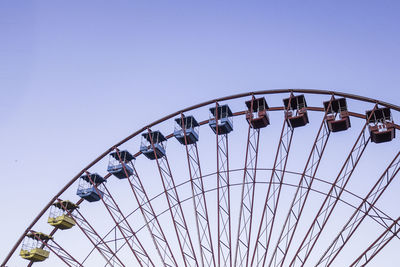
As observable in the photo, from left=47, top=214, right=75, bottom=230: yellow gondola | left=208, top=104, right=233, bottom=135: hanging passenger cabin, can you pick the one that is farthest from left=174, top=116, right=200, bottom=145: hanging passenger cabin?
left=47, top=214, right=75, bottom=230: yellow gondola

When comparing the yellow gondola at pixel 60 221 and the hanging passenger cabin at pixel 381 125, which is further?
the yellow gondola at pixel 60 221

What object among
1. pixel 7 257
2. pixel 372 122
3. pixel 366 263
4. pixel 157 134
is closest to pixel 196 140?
pixel 157 134

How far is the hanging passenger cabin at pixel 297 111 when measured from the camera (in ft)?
81.4

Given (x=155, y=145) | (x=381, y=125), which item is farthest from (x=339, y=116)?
(x=155, y=145)

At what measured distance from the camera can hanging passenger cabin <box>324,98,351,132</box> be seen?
23.8m

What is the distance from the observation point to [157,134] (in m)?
30.8

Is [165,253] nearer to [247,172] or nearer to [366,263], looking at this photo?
[247,172]

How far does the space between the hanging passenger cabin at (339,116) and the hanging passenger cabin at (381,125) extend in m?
1.32

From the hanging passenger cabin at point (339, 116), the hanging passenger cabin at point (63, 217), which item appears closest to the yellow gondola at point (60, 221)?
the hanging passenger cabin at point (63, 217)

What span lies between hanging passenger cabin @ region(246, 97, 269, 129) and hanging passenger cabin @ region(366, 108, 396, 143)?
241 inches

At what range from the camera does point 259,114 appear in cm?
2653

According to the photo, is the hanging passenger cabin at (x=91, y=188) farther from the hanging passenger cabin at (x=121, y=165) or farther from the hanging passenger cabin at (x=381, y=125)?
the hanging passenger cabin at (x=381, y=125)

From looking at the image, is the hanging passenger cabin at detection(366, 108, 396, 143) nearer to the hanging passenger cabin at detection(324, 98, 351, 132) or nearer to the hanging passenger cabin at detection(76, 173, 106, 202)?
the hanging passenger cabin at detection(324, 98, 351, 132)

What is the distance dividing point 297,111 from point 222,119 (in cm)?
526
